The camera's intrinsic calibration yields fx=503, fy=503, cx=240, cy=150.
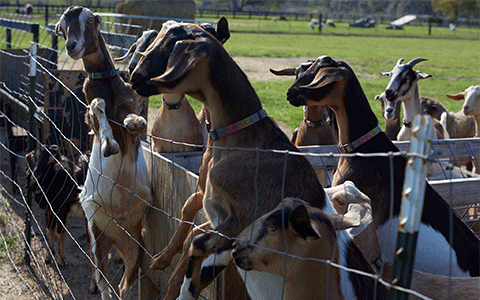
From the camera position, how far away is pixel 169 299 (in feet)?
9.18

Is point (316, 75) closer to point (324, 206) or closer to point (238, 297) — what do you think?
point (324, 206)

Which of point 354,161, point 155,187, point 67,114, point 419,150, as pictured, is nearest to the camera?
point 419,150

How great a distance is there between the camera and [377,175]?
344 centimetres

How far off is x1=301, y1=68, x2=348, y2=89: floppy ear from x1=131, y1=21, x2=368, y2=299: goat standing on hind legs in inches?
31.3

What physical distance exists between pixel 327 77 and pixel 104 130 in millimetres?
1623

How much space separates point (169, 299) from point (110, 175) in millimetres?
1611

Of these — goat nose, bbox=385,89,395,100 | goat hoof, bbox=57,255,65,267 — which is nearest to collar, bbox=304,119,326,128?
goat nose, bbox=385,89,395,100

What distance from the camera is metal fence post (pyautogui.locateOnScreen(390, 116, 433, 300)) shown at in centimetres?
160

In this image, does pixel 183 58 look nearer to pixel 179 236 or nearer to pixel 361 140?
pixel 179 236

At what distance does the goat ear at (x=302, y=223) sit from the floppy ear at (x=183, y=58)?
0.97m

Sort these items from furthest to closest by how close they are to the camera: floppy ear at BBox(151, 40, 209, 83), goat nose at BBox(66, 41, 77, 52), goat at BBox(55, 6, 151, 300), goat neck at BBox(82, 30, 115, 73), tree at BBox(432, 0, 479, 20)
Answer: tree at BBox(432, 0, 479, 20) < goat neck at BBox(82, 30, 115, 73) < goat nose at BBox(66, 41, 77, 52) < goat at BBox(55, 6, 151, 300) < floppy ear at BBox(151, 40, 209, 83)

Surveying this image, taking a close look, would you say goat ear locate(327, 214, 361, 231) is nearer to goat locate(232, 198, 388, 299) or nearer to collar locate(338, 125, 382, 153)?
goat locate(232, 198, 388, 299)

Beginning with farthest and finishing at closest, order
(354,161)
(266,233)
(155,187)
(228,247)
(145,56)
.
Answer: (155,187), (354,161), (145,56), (228,247), (266,233)

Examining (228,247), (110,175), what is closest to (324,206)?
(228,247)
